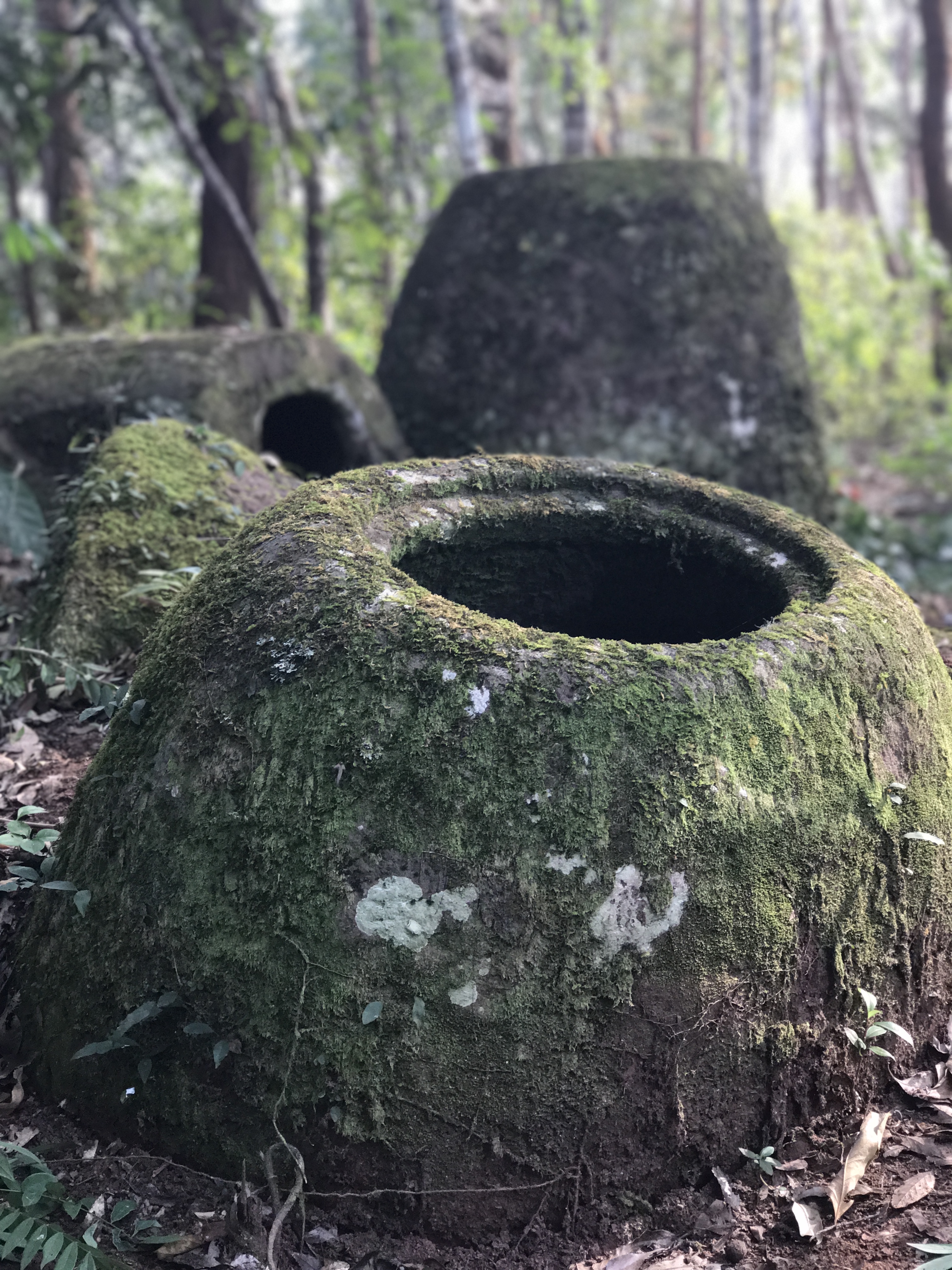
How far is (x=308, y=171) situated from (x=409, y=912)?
822cm

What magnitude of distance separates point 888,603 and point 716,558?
584 millimetres

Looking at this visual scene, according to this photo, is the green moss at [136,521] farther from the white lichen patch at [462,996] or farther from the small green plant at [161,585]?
the white lichen patch at [462,996]

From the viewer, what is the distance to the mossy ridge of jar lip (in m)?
2.75

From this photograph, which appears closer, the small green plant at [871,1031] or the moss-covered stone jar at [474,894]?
the moss-covered stone jar at [474,894]

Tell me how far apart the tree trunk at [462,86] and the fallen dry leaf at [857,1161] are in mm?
7965

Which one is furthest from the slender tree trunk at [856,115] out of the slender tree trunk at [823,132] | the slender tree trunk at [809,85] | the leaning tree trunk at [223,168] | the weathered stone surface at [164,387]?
the weathered stone surface at [164,387]

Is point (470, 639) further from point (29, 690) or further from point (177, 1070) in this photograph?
point (29, 690)


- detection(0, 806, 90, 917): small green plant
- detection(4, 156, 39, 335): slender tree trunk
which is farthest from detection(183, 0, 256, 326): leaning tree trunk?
detection(0, 806, 90, 917): small green plant

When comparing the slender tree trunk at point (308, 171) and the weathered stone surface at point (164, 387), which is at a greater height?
the slender tree trunk at point (308, 171)

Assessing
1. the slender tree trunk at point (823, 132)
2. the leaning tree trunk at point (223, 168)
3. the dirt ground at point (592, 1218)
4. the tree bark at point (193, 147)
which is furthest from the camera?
the slender tree trunk at point (823, 132)

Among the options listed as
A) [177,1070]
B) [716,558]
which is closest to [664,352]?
[716,558]

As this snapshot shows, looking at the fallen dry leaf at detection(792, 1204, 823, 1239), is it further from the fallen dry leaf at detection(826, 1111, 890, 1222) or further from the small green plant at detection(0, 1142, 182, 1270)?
the small green plant at detection(0, 1142, 182, 1270)

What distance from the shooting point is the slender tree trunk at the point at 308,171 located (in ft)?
28.2

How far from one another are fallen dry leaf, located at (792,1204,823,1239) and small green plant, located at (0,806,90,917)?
1.75 metres
